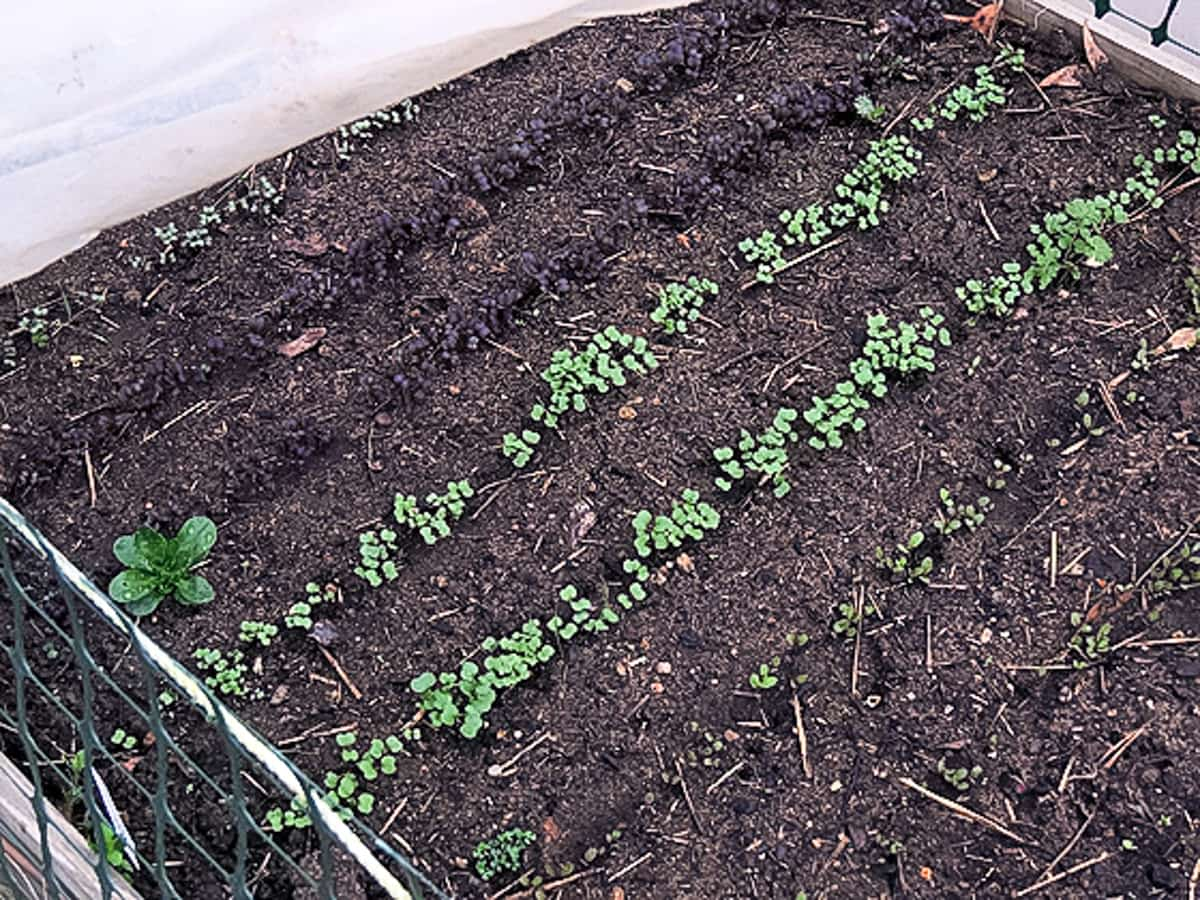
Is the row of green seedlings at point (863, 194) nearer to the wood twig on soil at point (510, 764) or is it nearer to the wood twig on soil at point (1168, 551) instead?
the wood twig on soil at point (1168, 551)

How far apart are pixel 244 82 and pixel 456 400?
32.3 inches

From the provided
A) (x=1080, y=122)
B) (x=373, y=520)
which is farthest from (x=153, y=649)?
(x=1080, y=122)

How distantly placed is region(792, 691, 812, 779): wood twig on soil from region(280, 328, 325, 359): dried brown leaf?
1352 millimetres

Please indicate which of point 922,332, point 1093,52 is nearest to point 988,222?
point 922,332

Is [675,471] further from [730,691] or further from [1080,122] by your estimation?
[1080,122]

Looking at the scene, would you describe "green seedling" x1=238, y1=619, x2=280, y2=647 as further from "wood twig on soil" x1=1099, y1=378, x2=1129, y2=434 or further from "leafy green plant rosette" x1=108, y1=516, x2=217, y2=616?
"wood twig on soil" x1=1099, y1=378, x2=1129, y2=434

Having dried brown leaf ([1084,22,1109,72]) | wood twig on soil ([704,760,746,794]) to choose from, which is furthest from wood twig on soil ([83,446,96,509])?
dried brown leaf ([1084,22,1109,72])

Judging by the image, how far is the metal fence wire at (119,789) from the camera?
2350 mm

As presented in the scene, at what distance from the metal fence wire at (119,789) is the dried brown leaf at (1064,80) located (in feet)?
8.53

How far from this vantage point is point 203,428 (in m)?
3.15

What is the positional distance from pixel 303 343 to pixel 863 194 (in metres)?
1.42

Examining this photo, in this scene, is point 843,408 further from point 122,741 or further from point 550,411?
point 122,741

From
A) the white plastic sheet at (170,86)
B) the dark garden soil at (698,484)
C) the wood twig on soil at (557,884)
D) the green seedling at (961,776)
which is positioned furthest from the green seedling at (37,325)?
the green seedling at (961,776)

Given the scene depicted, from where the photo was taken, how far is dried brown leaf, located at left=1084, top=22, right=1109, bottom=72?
12.5 feet
